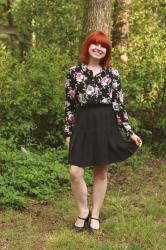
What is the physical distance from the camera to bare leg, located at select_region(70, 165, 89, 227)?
535 centimetres

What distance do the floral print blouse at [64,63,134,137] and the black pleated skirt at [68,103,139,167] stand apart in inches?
2.9

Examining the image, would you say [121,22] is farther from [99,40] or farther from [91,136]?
[91,136]

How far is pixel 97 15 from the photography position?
26.9ft

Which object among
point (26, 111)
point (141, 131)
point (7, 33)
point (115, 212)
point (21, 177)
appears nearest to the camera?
point (115, 212)

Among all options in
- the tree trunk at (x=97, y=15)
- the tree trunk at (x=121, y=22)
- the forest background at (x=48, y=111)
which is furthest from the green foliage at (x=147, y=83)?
the tree trunk at (x=121, y=22)

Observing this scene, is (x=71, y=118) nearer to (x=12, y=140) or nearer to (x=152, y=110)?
(x=12, y=140)

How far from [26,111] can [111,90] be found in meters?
3.11

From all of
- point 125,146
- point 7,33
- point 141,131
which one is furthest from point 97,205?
point 7,33

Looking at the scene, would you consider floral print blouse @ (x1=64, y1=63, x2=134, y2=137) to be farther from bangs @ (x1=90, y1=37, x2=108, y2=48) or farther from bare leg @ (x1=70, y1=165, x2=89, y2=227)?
bare leg @ (x1=70, y1=165, x2=89, y2=227)

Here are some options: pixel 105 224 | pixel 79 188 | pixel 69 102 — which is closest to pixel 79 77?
pixel 69 102

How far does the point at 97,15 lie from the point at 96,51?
310cm

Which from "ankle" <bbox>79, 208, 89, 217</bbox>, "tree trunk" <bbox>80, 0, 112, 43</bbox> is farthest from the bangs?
"tree trunk" <bbox>80, 0, 112, 43</bbox>

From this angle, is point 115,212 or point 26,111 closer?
point 115,212

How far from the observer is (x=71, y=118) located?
546 centimetres
